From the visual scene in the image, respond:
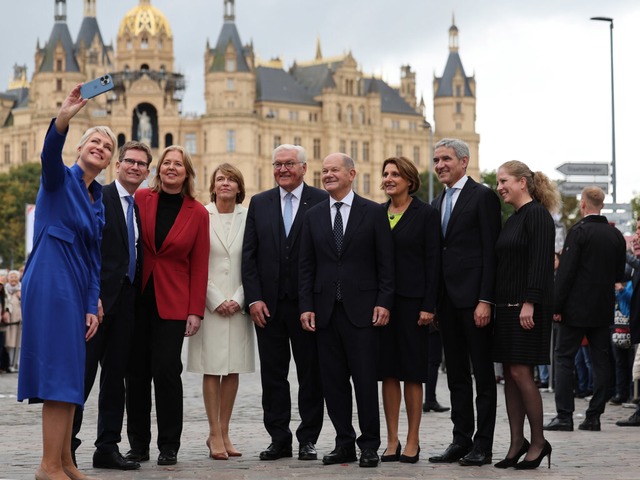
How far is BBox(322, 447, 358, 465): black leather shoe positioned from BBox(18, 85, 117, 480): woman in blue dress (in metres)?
1.83

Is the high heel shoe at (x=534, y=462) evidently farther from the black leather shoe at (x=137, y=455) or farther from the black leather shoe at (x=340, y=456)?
the black leather shoe at (x=137, y=455)

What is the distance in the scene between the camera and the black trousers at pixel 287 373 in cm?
974

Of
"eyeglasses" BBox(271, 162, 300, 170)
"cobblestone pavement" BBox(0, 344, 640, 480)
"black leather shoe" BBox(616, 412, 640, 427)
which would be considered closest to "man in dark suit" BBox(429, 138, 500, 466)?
"cobblestone pavement" BBox(0, 344, 640, 480)

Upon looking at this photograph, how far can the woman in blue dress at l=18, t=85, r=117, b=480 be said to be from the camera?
7.77m

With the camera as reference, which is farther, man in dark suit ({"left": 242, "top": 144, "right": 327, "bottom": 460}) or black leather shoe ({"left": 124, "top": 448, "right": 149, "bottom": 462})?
man in dark suit ({"left": 242, "top": 144, "right": 327, "bottom": 460})

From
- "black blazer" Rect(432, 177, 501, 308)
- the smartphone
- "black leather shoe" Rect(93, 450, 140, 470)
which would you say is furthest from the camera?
"black blazer" Rect(432, 177, 501, 308)

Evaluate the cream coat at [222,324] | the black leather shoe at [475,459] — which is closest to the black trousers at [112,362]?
the cream coat at [222,324]

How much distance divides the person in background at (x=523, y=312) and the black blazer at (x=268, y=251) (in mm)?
1443

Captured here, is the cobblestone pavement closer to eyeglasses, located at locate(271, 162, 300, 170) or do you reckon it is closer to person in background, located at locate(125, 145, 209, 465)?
person in background, located at locate(125, 145, 209, 465)

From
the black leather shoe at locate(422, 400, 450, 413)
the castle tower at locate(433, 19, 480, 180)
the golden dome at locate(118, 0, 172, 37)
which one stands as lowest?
the black leather shoe at locate(422, 400, 450, 413)

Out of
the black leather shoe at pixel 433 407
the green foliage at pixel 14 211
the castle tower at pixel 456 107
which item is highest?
the castle tower at pixel 456 107

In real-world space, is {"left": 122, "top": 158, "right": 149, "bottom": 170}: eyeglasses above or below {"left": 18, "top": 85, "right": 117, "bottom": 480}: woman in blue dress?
above

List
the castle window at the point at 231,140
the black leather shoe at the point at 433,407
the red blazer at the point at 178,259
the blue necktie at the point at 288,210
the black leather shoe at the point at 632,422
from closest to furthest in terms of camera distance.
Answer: the red blazer at the point at 178,259
the blue necktie at the point at 288,210
the black leather shoe at the point at 632,422
the black leather shoe at the point at 433,407
the castle window at the point at 231,140

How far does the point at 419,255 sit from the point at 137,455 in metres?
2.33
